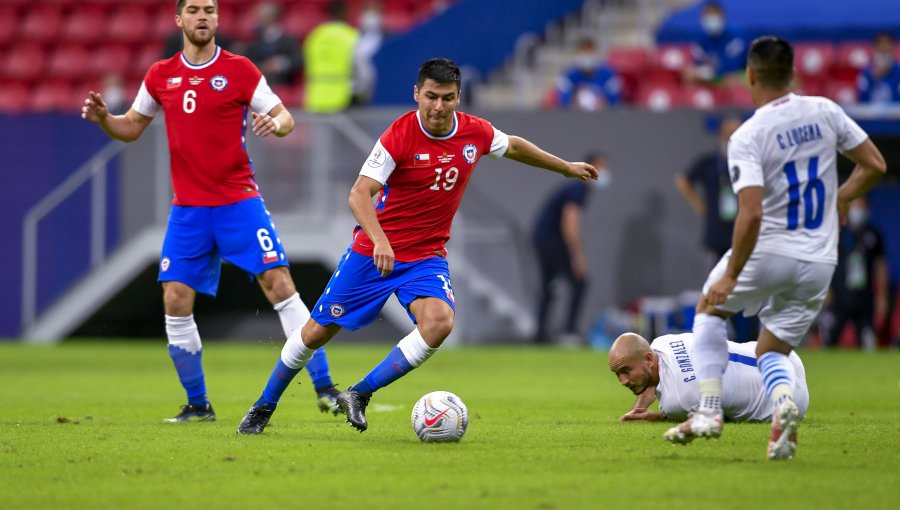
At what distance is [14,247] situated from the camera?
18.7 metres

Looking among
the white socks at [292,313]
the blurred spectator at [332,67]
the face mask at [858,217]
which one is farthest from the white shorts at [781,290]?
the blurred spectator at [332,67]

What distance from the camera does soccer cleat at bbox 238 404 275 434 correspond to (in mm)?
7250

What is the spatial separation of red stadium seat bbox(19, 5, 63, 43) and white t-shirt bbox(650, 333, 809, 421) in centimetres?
1771

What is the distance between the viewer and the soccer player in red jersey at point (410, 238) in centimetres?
695

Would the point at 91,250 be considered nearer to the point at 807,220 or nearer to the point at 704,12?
the point at 704,12

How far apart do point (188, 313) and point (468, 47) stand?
39.6ft

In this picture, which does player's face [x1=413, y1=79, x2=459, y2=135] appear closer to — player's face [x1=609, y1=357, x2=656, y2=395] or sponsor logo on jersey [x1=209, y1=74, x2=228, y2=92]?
sponsor logo on jersey [x1=209, y1=74, x2=228, y2=92]

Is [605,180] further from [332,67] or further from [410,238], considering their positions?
[410,238]

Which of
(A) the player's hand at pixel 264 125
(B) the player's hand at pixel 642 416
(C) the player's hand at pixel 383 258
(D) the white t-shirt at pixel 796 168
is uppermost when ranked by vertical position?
Result: (A) the player's hand at pixel 264 125

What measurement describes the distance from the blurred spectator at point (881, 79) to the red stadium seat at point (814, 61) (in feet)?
6.43

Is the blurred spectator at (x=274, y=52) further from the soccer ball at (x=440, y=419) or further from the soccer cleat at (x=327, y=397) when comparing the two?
the soccer ball at (x=440, y=419)

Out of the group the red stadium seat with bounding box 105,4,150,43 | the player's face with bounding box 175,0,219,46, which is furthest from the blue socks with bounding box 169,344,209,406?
the red stadium seat with bounding box 105,4,150,43

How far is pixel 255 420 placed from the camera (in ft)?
23.8

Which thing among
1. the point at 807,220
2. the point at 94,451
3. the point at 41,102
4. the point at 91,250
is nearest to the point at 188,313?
the point at 94,451
